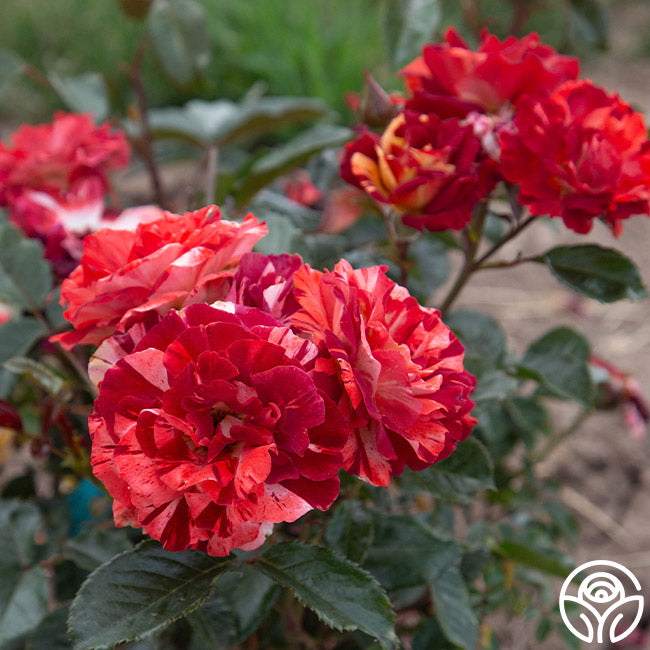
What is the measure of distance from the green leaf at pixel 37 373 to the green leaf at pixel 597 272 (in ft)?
1.35

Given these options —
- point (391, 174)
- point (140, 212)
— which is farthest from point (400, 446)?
point (140, 212)

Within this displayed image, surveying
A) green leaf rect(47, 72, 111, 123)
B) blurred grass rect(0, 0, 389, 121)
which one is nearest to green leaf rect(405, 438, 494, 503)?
green leaf rect(47, 72, 111, 123)

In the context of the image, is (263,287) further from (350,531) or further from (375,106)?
(375,106)

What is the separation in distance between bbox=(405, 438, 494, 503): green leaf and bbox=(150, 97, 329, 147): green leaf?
0.58 meters

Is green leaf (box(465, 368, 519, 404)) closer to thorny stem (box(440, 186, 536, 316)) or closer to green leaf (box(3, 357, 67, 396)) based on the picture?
thorny stem (box(440, 186, 536, 316))

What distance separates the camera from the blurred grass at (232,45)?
2.78m

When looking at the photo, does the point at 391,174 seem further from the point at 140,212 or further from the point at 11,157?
the point at 11,157

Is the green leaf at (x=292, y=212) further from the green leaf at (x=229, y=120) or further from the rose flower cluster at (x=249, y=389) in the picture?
the rose flower cluster at (x=249, y=389)

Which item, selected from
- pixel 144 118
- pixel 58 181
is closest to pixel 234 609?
pixel 58 181

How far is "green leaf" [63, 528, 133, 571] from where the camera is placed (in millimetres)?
583

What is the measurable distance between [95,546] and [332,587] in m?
0.29

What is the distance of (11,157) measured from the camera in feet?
2.31

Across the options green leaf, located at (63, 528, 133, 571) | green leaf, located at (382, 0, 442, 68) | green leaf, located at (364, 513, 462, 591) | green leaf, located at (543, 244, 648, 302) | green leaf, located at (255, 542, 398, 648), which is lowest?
green leaf, located at (63, 528, 133, 571)

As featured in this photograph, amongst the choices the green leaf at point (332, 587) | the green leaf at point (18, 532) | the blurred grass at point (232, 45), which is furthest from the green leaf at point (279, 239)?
the blurred grass at point (232, 45)
